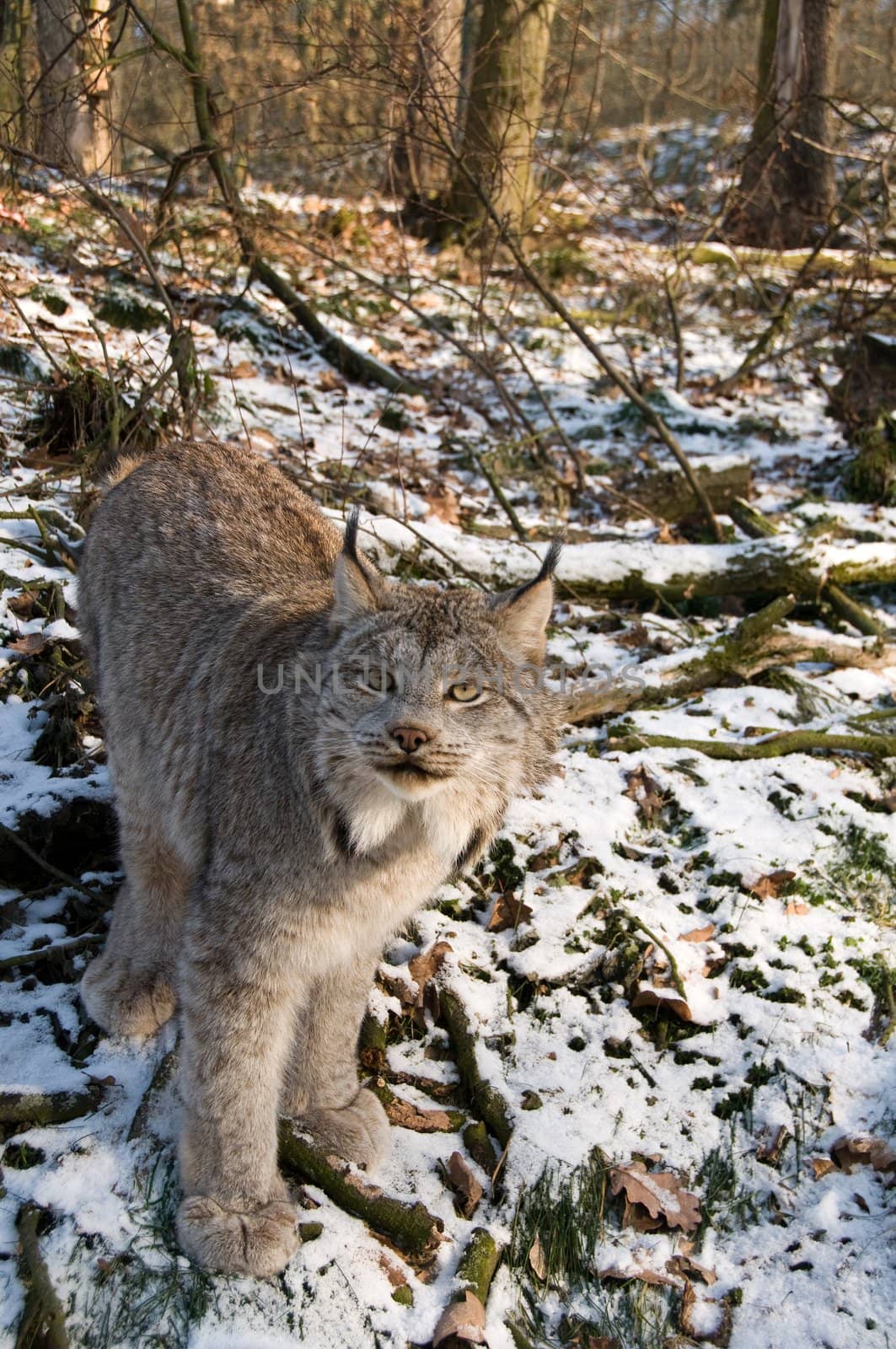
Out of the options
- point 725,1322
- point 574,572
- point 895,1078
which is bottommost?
point 725,1322

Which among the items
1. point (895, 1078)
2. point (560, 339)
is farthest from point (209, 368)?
point (895, 1078)

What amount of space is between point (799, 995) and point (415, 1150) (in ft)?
5.02

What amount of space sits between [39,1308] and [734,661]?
4139 mm

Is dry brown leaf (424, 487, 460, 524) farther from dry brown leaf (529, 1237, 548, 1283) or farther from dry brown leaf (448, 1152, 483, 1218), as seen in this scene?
dry brown leaf (529, 1237, 548, 1283)

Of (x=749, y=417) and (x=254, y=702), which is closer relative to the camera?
(x=254, y=702)

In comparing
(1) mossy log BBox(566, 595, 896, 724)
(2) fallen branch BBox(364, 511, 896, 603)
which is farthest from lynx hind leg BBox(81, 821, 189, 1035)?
(2) fallen branch BBox(364, 511, 896, 603)

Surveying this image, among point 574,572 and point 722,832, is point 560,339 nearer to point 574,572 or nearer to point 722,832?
point 574,572

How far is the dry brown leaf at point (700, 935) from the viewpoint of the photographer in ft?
14.0

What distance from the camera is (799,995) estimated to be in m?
4.07

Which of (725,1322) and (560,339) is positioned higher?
(560,339)

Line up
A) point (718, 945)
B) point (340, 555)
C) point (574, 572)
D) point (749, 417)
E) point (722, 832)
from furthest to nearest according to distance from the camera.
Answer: point (749, 417)
point (574, 572)
point (722, 832)
point (718, 945)
point (340, 555)

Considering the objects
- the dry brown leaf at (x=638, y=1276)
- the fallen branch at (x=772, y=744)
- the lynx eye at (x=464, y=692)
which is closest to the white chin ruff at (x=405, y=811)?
the lynx eye at (x=464, y=692)

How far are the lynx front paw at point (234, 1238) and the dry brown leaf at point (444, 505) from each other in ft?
13.7

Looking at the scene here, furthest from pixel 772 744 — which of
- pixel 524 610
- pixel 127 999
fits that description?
pixel 127 999
